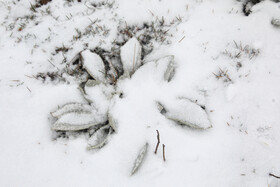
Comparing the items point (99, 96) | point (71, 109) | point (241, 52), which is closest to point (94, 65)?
point (99, 96)

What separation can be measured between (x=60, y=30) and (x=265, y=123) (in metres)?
2.22

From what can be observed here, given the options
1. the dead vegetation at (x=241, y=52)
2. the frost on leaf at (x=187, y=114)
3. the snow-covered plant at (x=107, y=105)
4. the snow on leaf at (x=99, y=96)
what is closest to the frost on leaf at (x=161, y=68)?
the snow-covered plant at (x=107, y=105)

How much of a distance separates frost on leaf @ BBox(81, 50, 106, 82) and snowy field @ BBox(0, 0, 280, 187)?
0.04 feet

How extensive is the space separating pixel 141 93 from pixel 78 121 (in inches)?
23.9

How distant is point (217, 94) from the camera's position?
2002 millimetres

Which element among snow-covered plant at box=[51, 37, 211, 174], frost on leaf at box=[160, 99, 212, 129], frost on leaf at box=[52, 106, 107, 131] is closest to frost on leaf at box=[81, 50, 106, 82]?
snow-covered plant at box=[51, 37, 211, 174]

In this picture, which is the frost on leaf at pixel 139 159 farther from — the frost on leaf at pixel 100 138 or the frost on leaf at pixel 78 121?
the frost on leaf at pixel 78 121

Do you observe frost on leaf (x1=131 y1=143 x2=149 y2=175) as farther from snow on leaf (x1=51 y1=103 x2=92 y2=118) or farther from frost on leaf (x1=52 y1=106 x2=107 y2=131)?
snow on leaf (x1=51 y1=103 x2=92 y2=118)

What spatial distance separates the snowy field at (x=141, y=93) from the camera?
1.78 metres

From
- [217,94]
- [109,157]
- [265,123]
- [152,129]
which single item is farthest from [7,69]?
[265,123]

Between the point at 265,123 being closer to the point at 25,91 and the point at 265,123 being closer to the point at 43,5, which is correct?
the point at 25,91

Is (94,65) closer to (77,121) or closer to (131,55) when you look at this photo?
(131,55)

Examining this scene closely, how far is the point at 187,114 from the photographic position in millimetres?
1858

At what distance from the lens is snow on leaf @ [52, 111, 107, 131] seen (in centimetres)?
186
